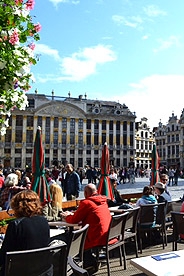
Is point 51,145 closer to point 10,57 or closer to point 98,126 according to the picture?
point 98,126

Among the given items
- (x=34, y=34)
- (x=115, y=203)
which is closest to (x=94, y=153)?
(x=115, y=203)

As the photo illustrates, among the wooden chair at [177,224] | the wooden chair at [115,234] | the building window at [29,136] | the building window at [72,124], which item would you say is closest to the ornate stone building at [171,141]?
the building window at [72,124]

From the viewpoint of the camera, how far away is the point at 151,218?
5.95 meters

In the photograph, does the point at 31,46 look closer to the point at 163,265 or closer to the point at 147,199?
the point at 163,265

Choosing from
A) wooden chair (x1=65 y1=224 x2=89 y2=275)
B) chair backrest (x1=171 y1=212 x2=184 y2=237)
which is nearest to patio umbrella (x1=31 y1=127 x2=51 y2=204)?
chair backrest (x1=171 y1=212 x2=184 y2=237)

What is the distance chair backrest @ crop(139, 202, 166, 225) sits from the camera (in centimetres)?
582

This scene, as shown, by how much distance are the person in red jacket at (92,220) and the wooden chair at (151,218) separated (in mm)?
1384

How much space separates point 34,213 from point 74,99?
2268 inches

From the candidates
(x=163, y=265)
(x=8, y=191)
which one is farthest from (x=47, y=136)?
(x=163, y=265)

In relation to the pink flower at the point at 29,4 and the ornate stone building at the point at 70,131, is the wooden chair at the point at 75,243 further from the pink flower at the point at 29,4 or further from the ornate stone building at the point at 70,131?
the ornate stone building at the point at 70,131

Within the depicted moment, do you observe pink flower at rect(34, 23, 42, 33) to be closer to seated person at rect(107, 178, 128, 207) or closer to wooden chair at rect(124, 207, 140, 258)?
wooden chair at rect(124, 207, 140, 258)

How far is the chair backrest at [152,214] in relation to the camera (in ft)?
19.1

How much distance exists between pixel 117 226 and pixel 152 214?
1.41 meters

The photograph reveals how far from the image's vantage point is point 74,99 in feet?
197
